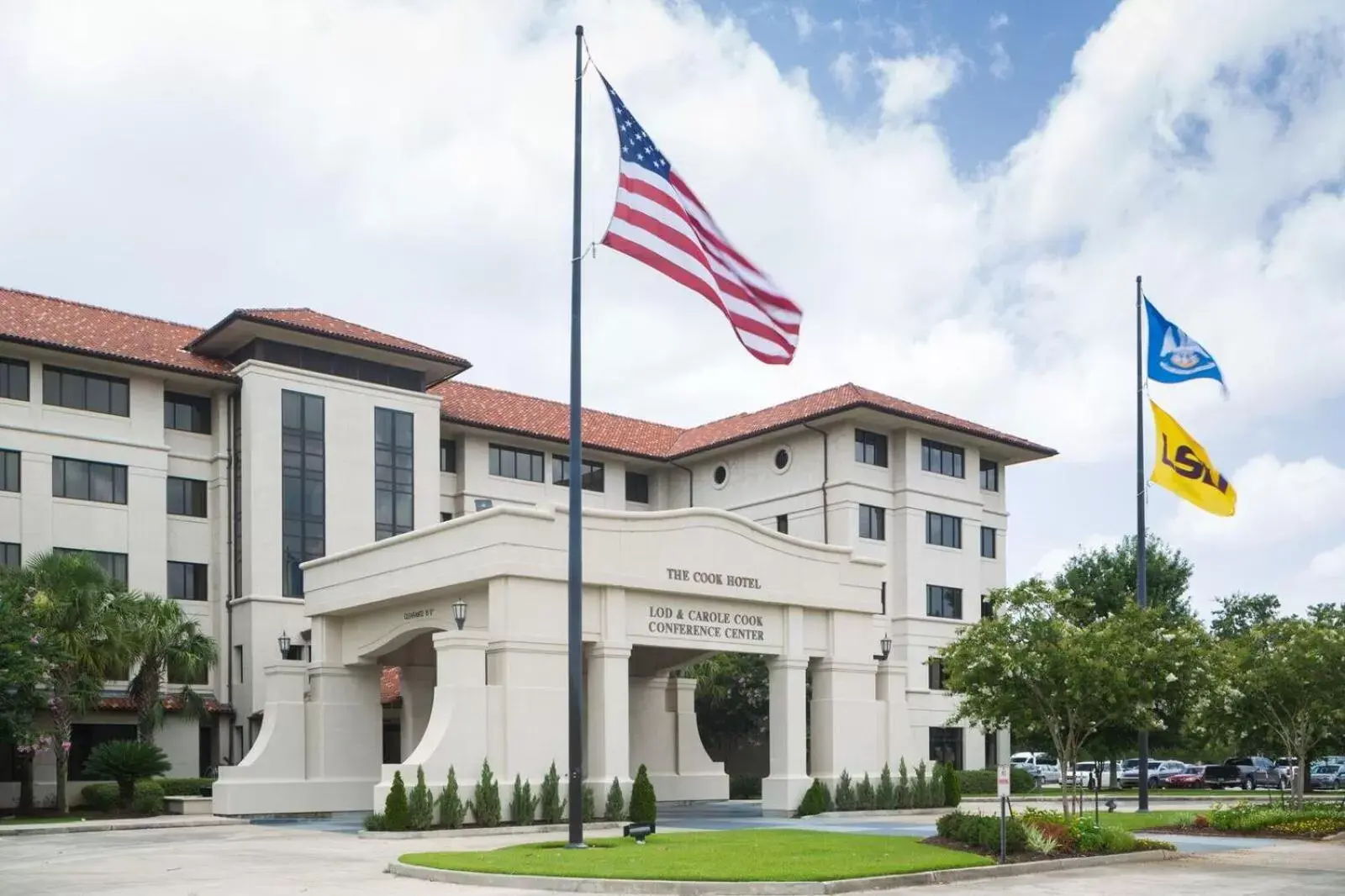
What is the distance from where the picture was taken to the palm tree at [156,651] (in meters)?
41.1

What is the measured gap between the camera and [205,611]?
48031mm

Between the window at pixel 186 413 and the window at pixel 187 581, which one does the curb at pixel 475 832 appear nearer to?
the window at pixel 187 581

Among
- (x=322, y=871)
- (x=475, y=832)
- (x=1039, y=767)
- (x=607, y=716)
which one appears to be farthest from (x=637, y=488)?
(x=322, y=871)

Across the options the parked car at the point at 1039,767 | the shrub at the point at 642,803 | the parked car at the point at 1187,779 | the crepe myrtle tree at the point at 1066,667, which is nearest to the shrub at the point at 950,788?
the shrub at the point at 642,803

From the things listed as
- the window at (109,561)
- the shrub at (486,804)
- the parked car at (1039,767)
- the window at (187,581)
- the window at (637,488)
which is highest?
the window at (637,488)

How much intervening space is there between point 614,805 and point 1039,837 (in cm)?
1181

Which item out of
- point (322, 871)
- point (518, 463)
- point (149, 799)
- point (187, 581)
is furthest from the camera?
point (518, 463)

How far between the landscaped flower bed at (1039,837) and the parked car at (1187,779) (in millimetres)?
40729

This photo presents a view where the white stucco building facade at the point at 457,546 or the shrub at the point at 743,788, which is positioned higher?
the white stucco building facade at the point at 457,546

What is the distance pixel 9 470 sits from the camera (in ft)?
145

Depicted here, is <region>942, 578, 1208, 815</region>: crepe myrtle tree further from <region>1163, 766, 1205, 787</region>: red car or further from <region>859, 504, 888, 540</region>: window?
<region>1163, 766, 1205, 787</region>: red car

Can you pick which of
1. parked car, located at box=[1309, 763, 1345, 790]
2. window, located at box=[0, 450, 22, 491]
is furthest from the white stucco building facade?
parked car, located at box=[1309, 763, 1345, 790]

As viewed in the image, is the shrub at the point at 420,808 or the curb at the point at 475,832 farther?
the shrub at the point at 420,808

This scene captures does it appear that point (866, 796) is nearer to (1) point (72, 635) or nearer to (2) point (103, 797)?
(2) point (103, 797)
